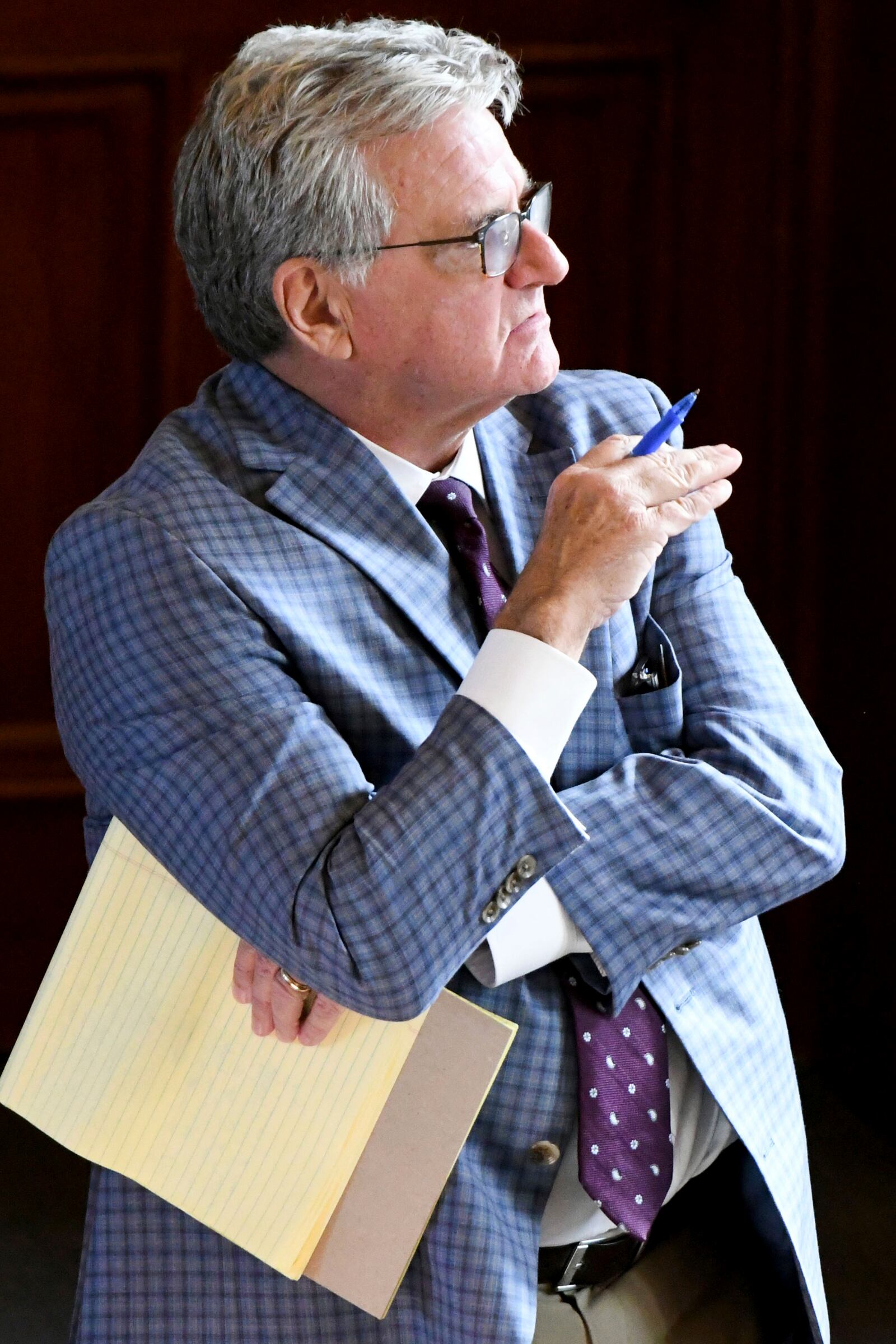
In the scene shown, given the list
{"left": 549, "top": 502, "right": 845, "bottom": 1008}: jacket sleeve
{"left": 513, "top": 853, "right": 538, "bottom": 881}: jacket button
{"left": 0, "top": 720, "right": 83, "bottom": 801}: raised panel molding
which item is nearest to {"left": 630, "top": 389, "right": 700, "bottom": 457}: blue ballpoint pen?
{"left": 549, "top": 502, "right": 845, "bottom": 1008}: jacket sleeve

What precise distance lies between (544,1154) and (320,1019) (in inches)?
8.8

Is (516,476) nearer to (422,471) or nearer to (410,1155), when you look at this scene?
(422,471)

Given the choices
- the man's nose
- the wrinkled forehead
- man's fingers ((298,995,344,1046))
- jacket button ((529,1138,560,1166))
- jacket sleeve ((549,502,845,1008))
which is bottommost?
jacket button ((529,1138,560,1166))

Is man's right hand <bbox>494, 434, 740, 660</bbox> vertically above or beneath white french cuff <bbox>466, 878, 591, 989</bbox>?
above

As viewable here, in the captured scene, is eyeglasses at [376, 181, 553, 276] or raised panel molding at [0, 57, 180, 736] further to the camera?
raised panel molding at [0, 57, 180, 736]

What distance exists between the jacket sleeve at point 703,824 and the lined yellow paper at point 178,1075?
0.24 m

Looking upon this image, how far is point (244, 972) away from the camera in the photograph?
3.63 ft

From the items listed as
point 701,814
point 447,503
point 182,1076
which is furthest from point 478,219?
point 182,1076

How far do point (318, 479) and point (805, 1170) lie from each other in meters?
0.79

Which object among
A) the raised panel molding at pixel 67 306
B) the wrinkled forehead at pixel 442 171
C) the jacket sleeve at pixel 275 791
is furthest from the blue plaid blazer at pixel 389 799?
the raised panel molding at pixel 67 306

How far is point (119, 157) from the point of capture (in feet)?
7.02

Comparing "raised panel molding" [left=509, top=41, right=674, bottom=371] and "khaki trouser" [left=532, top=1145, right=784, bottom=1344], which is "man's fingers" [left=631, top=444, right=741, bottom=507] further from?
"raised panel molding" [left=509, top=41, right=674, bottom=371]

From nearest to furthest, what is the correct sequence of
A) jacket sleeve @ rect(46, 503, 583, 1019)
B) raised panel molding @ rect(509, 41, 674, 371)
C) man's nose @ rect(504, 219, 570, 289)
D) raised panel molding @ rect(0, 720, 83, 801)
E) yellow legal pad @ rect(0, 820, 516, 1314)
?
jacket sleeve @ rect(46, 503, 583, 1019), yellow legal pad @ rect(0, 820, 516, 1314), man's nose @ rect(504, 219, 570, 289), raised panel molding @ rect(509, 41, 674, 371), raised panel molding @ rect(0, 720, 83, 801)

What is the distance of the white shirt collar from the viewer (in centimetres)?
126
